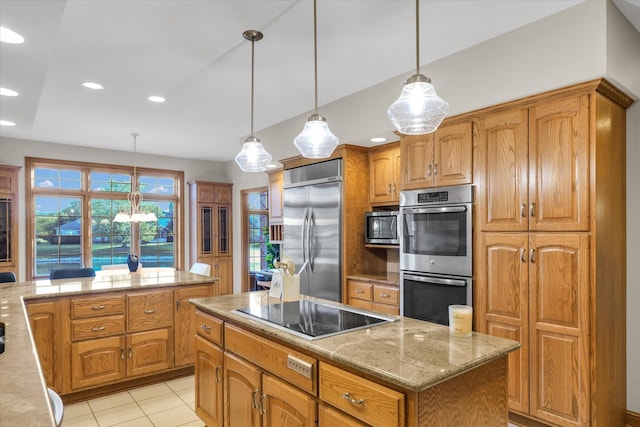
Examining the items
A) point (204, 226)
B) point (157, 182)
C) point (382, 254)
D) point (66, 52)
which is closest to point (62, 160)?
point (157, 182)

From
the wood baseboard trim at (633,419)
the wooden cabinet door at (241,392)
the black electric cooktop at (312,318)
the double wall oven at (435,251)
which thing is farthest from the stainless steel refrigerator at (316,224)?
the wood baseboard trim at (633,419)

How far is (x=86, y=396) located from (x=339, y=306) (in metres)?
2.37

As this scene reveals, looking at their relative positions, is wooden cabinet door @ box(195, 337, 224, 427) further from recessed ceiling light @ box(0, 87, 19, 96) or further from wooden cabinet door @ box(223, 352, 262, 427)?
recessed ceiling light @ box(0, 87, 19, 96)

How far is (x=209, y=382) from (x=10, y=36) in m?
2.14

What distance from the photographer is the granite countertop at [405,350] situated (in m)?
1.35

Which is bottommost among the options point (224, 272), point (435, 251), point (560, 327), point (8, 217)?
point (224, 272)

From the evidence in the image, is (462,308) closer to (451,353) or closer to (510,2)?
(451,353)

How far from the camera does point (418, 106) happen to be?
69.5 inches

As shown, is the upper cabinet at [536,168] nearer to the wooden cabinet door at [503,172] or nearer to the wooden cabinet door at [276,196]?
the wooden cabinet door at [503,172]

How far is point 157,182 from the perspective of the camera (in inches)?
282

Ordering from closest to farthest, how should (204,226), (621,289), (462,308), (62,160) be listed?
1. (462,308)
2. (621,289)
3. (62,160)
4. (204,226)

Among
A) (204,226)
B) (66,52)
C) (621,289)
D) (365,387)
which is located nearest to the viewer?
(365,387)

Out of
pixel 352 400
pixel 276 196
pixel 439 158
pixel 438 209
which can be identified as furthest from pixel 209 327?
pixel 276 196

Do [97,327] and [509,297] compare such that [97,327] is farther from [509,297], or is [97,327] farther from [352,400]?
[509,297]
